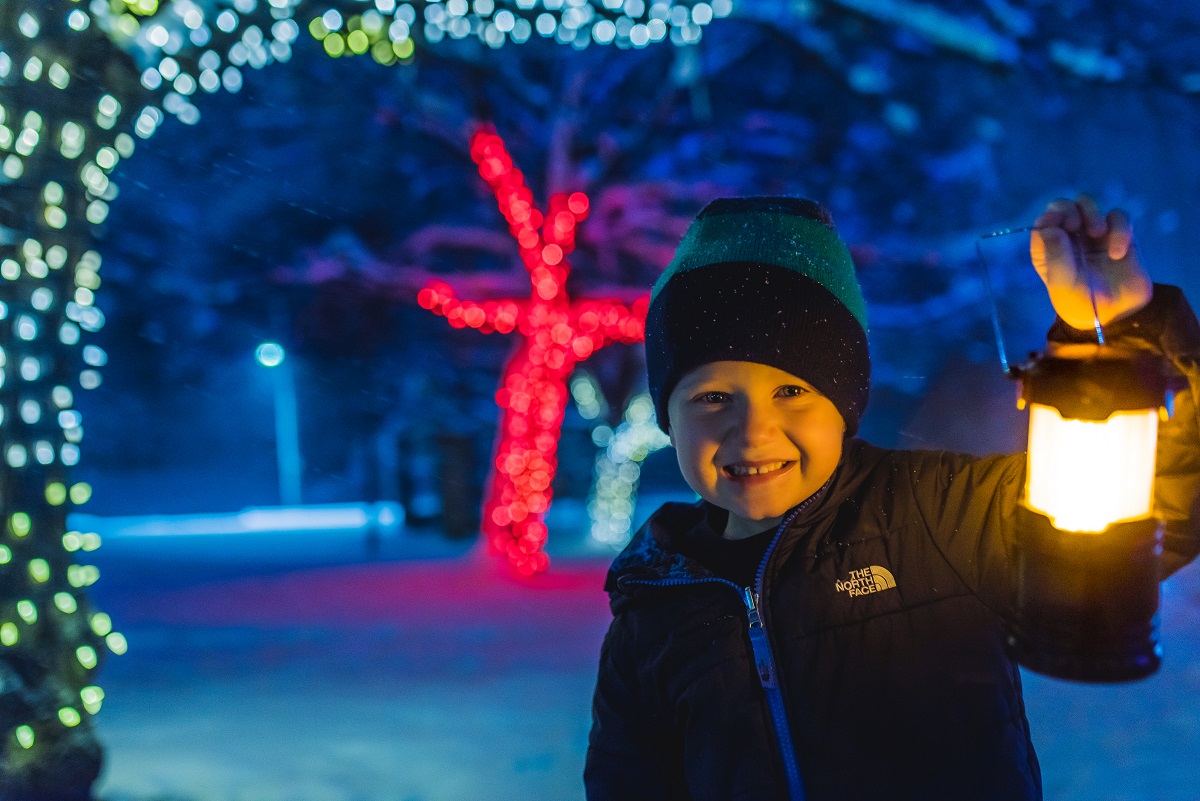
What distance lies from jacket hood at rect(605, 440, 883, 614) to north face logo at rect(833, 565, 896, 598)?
11cm

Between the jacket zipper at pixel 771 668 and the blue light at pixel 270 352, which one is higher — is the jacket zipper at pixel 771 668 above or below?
below

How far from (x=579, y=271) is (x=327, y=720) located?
4666 mm

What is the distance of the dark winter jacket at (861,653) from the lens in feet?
4.43

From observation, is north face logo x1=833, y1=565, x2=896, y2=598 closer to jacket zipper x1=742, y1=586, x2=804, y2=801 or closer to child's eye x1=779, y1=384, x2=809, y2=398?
jacket zipper x1=742, y1=586, x2=804, y2=801

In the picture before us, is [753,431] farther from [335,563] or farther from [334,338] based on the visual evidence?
[334,338]

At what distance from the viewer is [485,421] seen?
855 cm

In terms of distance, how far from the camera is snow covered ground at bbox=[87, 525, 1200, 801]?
2930 millimetres

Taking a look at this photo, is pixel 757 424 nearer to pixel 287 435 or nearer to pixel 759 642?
pixel 759 642

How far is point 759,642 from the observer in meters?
1.41

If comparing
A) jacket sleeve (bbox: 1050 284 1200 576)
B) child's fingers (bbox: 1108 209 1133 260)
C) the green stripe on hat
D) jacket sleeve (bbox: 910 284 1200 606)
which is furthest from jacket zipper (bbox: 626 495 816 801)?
child's fingers (bbox: 1108 209 1133 260)

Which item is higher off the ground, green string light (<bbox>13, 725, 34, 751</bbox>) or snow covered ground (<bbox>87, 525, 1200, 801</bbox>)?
green string light (<bbox>13, 725, 34, 751</bbox>)

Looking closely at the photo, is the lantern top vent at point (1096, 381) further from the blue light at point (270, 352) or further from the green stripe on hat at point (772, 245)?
the blue light at point (270, 352)

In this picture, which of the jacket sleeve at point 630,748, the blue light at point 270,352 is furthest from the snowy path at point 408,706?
the blue light at point 270,352

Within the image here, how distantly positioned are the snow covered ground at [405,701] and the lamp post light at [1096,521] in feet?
7.27
